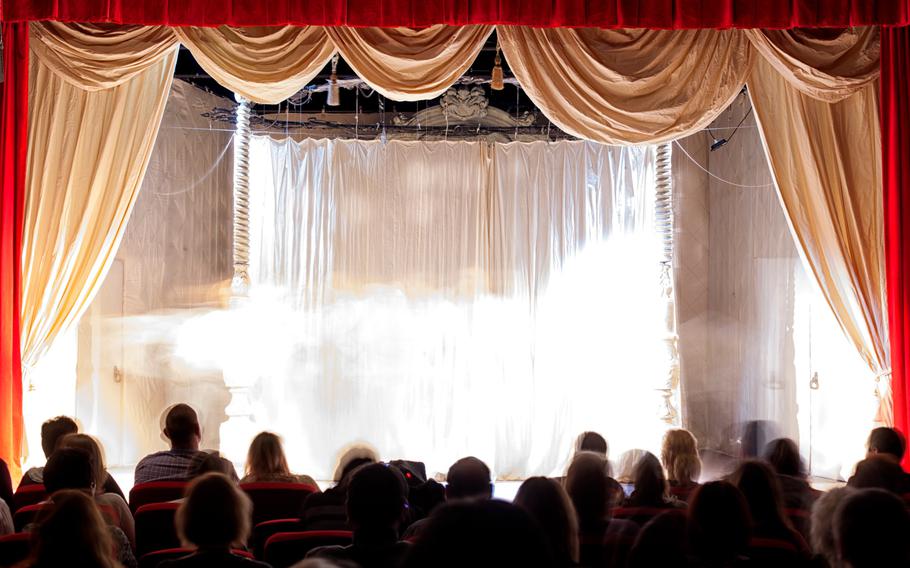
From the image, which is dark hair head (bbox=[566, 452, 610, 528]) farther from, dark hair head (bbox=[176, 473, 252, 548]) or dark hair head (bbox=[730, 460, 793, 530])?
dark hair head (bbox=[176, 473, 252, 548])

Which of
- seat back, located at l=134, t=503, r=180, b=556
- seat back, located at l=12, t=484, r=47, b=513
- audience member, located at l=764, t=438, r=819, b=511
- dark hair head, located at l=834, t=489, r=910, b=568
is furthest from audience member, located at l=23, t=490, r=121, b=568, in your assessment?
audience member, located at l=764, t=438, r=819, b=511

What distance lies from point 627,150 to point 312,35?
374cm

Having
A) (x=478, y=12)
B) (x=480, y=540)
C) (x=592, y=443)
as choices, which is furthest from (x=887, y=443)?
(x=480, y=540)

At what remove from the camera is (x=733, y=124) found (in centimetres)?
923

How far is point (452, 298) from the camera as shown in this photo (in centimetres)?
898

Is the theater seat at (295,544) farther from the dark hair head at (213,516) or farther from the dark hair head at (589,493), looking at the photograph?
the dark hair head at (589,493)

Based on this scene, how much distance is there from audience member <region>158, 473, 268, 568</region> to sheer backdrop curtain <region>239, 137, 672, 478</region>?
593 centimetres

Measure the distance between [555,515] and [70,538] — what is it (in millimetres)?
1335

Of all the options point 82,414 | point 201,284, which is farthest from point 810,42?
point 82,414

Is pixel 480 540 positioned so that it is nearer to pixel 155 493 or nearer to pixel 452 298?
pixel 155 493

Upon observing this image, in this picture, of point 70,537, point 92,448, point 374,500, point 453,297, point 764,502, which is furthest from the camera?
point 453,297

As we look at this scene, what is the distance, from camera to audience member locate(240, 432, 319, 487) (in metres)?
4.50

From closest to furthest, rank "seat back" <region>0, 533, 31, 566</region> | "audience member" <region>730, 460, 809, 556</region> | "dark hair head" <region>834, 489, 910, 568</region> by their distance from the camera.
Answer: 1. "dark hair head" <region>834, 489, 910, 568</region>
2. "seat back" <region>0, 533, 31, 566</region>
3. "audience member" <region>730, 460, 809, 556</region>

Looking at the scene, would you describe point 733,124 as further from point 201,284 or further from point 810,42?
point 201,284
